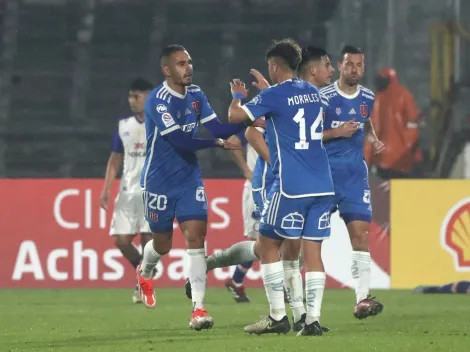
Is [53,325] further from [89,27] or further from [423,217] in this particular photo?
[89,27]

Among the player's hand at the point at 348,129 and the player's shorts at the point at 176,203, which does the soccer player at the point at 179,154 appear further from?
the player's hand at the point at 348,129

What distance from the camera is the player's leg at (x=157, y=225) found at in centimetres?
908

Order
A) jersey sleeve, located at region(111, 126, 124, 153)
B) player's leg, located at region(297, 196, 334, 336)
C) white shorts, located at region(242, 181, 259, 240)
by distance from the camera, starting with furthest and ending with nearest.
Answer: jersey sleeve, located at region(111, 126, 124, 153) < white shorts, located at region(242, 181, 259, 240) < player's leg, located at region(297, 196, 334, 336)

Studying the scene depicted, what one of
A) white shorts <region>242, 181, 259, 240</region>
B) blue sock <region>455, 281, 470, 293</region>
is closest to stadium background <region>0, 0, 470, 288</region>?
blue sock <region>455, 281, 470, 293</region>

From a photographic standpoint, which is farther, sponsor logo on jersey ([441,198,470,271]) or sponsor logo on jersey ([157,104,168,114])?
sponsor logo on jersey ([441,198,470,271])

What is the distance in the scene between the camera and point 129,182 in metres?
12.9

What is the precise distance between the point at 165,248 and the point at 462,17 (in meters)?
6.71

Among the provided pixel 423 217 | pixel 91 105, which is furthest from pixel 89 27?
pixel 423 217

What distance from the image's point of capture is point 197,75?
51.7 ft

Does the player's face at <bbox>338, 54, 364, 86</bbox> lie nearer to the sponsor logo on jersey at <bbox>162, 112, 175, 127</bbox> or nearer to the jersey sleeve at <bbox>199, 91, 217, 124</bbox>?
the jersey sleeve at <bbox>199, 91, 217, 124</bbox>

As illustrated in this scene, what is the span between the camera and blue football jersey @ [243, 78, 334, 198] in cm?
797

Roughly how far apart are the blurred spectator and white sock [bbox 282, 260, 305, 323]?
605 cm

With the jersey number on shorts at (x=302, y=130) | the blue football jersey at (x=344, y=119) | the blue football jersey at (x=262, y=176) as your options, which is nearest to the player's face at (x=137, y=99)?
the blue football jersey at (x=262, y=176)

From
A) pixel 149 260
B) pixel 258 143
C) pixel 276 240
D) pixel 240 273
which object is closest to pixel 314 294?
pixel 276 240
